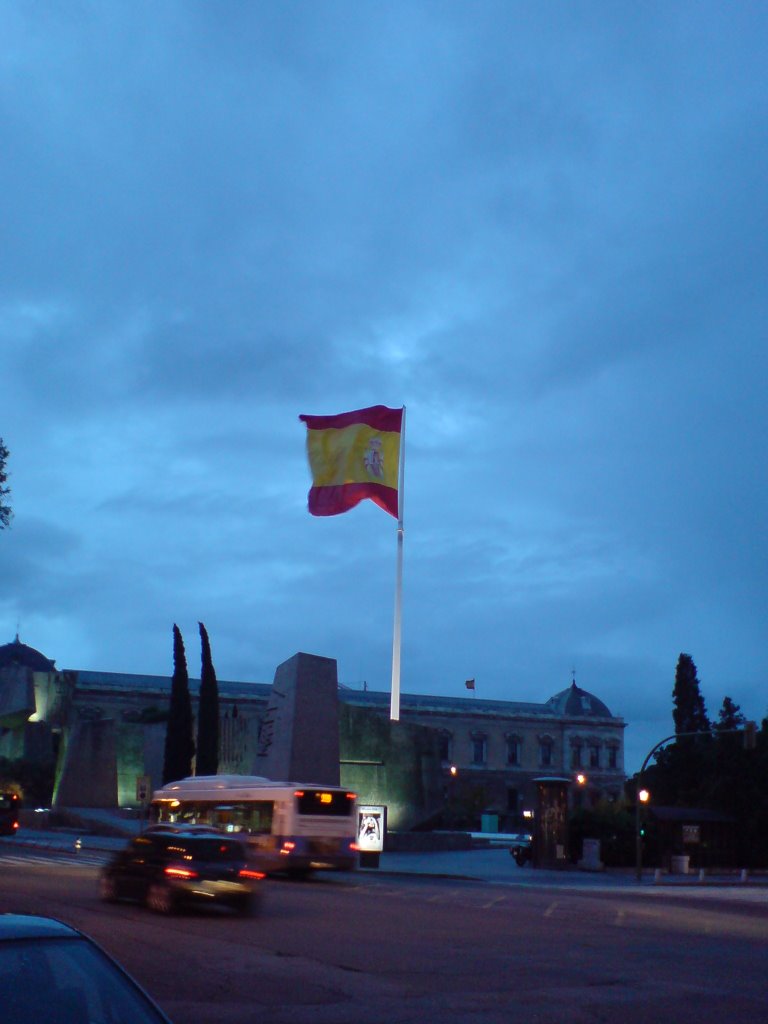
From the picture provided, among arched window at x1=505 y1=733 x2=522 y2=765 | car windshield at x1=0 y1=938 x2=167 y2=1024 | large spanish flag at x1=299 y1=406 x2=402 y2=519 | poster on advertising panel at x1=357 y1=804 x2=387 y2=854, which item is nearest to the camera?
car windshield at x1=0 y1=938 x2=167 y2=1024

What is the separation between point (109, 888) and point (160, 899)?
186 centimetres

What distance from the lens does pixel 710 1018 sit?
10.4 meters

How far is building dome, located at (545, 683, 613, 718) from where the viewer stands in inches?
4717

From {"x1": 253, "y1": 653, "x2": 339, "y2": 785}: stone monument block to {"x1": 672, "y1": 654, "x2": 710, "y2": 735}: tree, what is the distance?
132 feet

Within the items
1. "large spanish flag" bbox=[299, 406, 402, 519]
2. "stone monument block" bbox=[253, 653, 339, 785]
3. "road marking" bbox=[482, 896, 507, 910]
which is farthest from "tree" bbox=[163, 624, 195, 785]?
"road marking" bbox=[482, 896, 507, 910]

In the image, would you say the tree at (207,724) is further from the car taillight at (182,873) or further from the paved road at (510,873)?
the car taillight at (182,873)

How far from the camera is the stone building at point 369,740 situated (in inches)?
1944

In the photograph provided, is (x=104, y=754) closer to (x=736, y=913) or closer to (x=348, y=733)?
(x=348, y=733)

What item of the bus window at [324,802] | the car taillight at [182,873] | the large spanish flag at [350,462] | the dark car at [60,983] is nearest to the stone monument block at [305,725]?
the large spanish flag at [350,462]

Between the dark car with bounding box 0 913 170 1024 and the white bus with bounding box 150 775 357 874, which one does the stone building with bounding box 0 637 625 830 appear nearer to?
the white bus with bounding box 150 775 357 874

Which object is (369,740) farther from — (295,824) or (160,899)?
(160,899)

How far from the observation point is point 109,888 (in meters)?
20.6

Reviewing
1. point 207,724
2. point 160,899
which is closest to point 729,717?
point 207,724

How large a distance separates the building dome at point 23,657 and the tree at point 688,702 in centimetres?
5529
